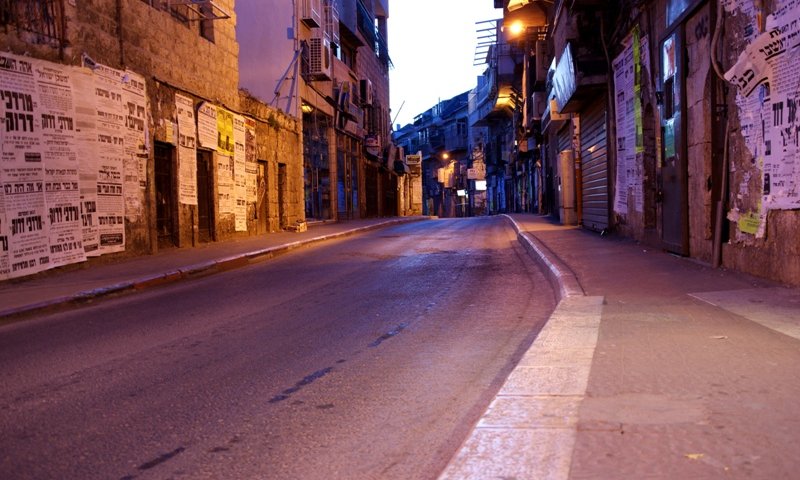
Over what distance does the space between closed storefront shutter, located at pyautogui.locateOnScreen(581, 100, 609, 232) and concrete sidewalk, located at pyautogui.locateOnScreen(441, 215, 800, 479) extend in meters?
10.2

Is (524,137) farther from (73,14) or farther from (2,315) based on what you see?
(2,315)

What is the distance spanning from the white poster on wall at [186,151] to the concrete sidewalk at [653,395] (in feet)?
37.4

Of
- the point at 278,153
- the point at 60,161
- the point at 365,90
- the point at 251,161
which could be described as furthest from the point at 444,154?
the point at 60,161

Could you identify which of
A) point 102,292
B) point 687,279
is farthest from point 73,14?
point 687,279

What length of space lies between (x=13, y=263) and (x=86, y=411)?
7032 mm

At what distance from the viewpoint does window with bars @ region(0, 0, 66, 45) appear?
392 inches

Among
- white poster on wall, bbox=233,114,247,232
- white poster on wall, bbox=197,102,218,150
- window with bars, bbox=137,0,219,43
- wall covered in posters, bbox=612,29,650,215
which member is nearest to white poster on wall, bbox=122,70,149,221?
window with bars, bbox=137,0,219,43

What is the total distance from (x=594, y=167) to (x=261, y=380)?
A: 15.9 metres

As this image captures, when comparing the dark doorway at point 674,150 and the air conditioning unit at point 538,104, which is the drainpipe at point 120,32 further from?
the air conditioning unit at point 538,104

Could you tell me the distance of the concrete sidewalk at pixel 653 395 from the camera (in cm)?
283

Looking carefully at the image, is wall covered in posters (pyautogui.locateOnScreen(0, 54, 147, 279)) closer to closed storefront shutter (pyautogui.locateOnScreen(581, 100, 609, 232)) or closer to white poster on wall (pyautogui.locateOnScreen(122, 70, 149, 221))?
white poster on wall (pyautogui.locateOnScreen(122, 70, 149, 221))

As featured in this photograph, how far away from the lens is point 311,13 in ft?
87.0

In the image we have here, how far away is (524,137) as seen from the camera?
41.1m

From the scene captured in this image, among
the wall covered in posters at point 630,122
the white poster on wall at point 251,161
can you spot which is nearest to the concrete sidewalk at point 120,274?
the white poster on wall at point 251,161
